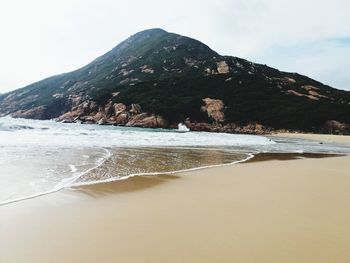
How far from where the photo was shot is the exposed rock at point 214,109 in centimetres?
6924

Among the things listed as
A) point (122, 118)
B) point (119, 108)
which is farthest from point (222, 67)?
point (122, 118)

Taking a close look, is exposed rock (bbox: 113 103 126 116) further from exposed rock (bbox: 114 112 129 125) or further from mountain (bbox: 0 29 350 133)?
exposed rock (bbox: 114 112 129 125)

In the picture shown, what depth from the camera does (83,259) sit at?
3.83 metres

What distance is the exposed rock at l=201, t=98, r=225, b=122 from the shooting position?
69238 mm

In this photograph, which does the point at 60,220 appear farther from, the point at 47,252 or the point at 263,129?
the point at 263,129

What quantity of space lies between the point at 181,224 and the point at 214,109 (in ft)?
219

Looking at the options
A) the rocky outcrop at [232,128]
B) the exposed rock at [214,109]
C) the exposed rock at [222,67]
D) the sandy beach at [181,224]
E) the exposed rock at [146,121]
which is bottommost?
the sandy beach at [181,224]

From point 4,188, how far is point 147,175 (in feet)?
12.8

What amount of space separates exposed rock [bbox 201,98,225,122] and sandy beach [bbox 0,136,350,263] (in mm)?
61008

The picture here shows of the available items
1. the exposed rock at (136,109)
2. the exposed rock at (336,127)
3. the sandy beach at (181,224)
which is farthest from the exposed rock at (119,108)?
the sandy beach at (181,224)

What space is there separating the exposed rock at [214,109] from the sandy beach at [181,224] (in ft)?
200

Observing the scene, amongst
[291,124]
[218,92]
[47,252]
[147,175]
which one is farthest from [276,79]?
[47,252]

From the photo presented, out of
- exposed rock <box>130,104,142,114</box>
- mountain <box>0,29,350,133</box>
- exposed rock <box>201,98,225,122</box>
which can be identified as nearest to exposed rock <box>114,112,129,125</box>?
mountain <box>0,29,350,133</box>

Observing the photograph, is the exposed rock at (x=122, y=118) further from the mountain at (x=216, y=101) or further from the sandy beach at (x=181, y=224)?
the sandy beach at (x=181, y=224)
